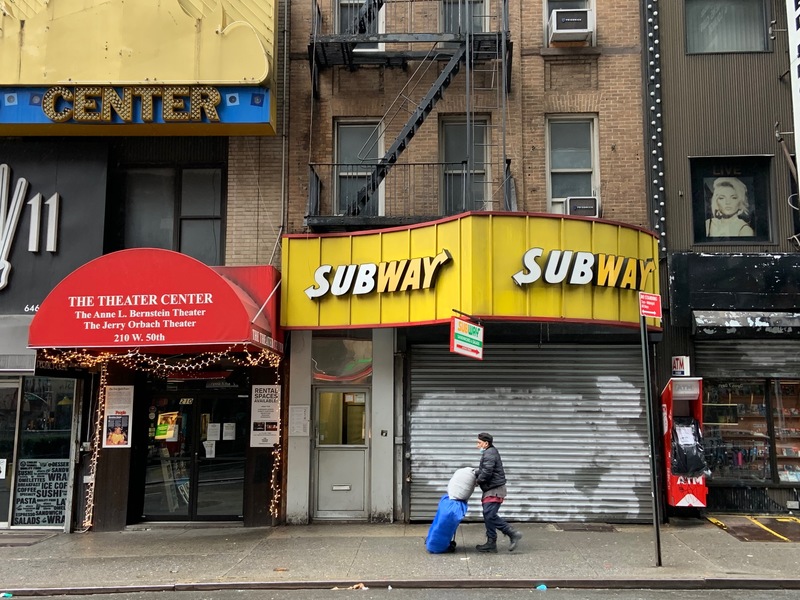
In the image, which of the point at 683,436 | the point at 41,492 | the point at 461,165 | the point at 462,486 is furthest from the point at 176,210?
the point at 683,436

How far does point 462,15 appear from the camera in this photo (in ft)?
42.3

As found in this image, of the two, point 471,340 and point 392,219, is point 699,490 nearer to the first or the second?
point 471,340

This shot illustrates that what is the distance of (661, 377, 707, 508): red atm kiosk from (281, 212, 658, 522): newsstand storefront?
1.44 feet

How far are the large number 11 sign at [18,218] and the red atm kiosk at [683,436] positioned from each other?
409 inches

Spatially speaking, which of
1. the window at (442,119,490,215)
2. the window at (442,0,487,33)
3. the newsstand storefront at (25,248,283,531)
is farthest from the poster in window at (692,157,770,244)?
the newsstand storefront at (25,248,283,531)

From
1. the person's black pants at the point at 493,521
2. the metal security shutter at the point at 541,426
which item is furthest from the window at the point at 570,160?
the person's black pants at the point at 493,521

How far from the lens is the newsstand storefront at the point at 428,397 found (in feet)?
36.7

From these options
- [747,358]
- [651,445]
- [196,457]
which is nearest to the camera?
[651,445]

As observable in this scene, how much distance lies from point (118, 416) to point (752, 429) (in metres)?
10.6

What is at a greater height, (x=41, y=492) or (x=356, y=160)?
(x=356, y=160)

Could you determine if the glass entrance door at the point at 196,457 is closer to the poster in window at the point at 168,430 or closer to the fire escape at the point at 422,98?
the poster in window at the point at 168,430

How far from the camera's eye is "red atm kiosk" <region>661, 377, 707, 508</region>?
1116 centimetres

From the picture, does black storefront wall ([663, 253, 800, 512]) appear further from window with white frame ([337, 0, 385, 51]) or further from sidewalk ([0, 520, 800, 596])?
window with white frame ([337, 0, 385, 51])

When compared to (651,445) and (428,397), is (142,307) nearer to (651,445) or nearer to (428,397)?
(428,397)
